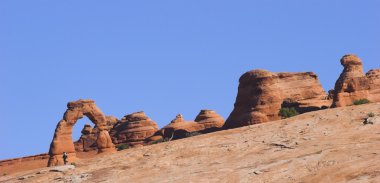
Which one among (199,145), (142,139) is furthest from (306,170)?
(142,139)

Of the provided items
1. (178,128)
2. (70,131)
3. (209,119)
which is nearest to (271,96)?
(70,131)

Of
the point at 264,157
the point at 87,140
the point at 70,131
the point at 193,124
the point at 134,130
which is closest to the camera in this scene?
the point at 264,157

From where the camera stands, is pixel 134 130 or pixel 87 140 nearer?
pixel 134 130

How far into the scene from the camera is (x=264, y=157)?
99.7 ft

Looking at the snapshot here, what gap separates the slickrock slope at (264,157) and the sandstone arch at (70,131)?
10923 millimetres

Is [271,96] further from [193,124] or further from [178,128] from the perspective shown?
[193,124]

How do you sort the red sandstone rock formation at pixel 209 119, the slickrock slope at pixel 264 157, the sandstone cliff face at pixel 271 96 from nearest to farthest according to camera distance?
the slickrock slope at pixel 264 157 < the sandstone cliff face at pixel 271 96 < the red sandstone rock formation at pixel 209 119

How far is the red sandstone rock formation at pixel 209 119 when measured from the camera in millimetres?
71062

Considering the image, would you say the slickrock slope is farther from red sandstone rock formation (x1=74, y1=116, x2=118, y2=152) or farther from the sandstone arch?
red sandstone rock formation (x1=74, y1=116, x2=118, y2=152)

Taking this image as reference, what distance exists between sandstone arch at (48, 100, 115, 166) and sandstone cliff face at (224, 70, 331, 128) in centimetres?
1055

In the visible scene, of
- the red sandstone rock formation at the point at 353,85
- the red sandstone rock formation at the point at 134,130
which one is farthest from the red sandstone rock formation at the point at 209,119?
the red sandstone rock formation at the point at 353,85

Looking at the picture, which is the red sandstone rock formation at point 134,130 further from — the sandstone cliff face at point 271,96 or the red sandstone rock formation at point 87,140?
the sandstone cliff face at point 271,96

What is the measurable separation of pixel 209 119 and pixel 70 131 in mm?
23502

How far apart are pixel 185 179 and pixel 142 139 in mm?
43387
